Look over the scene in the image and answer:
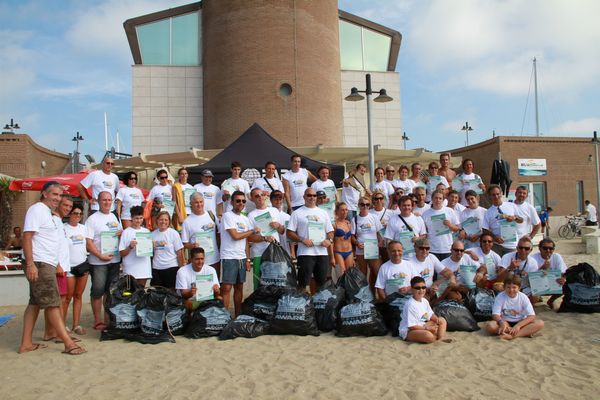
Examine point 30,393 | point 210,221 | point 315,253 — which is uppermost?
point 210,221

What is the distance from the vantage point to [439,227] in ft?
24.8

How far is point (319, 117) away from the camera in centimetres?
2394

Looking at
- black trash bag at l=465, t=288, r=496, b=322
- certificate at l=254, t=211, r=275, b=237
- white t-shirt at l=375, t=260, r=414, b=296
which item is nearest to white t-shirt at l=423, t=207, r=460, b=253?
black trash bag at l=465, t=288, r=496, b=322

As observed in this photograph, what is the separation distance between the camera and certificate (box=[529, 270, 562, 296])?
277 inches

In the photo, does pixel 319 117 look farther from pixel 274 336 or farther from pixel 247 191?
pixel 274 336

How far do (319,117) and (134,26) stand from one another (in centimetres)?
1111

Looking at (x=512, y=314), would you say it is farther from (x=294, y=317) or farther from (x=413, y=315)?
(x=294, y=317)

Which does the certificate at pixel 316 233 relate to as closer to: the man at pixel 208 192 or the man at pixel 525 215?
the man at pixel 208 192

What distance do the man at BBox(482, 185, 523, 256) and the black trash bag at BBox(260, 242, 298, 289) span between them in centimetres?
324

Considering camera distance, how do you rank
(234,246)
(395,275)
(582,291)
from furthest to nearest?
(582,291), (234,246), (395,275)

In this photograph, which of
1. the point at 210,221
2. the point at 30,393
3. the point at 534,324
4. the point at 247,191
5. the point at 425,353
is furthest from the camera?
the point at 247,191

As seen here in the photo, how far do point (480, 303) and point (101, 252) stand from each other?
5.24 m

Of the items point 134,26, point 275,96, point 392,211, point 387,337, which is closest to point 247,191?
point 392,211

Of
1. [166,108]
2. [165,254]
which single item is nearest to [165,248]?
[165,254]
